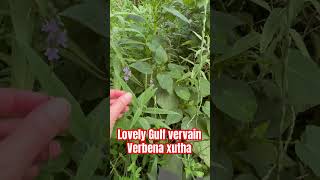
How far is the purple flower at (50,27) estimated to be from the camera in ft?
1.94

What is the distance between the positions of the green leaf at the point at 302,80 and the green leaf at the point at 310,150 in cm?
5

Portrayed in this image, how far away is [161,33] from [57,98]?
0.19 m

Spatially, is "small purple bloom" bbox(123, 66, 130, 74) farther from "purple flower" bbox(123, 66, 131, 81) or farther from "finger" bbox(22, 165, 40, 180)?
"finger" bbox(22, 165, 40, 180)

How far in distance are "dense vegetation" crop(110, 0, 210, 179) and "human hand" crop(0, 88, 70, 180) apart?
12 centimetres

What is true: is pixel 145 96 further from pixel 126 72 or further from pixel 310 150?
pixel 310 150

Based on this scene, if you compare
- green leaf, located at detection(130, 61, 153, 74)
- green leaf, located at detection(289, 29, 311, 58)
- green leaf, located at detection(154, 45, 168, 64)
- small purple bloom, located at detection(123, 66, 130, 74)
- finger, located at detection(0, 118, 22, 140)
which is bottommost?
finger, located at detection(0, 118, 22, 140)

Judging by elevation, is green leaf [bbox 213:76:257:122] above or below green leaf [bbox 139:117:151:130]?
above

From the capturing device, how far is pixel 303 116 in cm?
76

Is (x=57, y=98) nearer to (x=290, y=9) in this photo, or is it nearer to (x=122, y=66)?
(x=122, y=66)

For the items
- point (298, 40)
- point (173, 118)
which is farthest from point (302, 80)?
point (173, 118)

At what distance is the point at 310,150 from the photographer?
69 cm

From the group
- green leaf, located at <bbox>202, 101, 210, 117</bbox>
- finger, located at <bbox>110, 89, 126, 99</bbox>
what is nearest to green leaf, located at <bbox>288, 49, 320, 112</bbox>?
green leaf, located at <bbox>202, 101, 210, 117</bbox>

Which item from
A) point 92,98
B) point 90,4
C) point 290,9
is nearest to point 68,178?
point 92,98

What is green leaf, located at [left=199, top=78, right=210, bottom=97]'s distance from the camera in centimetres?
70
